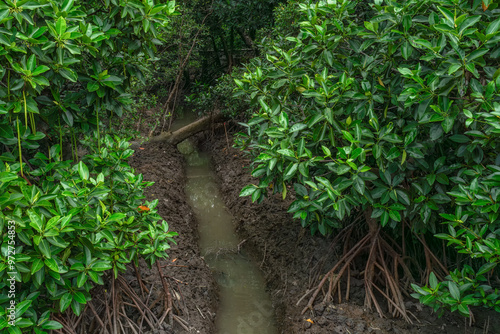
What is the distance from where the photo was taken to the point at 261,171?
3775 millimetres

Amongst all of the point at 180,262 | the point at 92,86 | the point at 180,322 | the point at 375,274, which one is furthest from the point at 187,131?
the point at 92,86

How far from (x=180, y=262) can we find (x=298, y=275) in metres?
1.45

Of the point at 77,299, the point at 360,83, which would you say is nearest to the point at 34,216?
the point at 77,299

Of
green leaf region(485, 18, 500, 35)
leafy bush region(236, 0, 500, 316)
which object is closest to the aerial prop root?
leafy bush region(236, 0, 500, 316)

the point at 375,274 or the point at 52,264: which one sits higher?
the point at 52,264

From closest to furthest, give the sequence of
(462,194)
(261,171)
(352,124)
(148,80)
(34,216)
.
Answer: (34,216) < (462,194) < (352,124) < (261,171) < (148,80)

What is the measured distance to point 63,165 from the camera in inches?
120

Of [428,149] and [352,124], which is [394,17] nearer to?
[352,124]

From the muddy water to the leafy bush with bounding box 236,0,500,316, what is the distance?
5.17 ft

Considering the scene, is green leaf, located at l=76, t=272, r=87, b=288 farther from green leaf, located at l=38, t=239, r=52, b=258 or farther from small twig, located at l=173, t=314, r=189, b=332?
small twig, located at l=173, t=314, r=189, b=332

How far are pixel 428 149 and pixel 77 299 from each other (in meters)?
2.98

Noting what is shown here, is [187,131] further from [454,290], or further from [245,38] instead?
[454,290]

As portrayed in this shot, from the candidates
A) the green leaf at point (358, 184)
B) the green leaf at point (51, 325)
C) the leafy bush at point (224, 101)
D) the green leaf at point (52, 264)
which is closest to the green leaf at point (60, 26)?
the green leaf at point (52, 264)

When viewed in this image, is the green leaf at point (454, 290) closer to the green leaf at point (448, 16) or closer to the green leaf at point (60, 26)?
the green leaf at point (448, 16)
